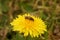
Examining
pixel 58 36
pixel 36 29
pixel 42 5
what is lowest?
pixel 58 36

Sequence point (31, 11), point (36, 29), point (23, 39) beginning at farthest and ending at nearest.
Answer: point (31, 11)
point (23, 39)
point (36, 29)

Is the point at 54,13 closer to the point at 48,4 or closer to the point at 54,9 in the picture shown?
the point at 54,9

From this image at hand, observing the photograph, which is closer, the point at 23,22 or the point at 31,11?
the point at 23,22

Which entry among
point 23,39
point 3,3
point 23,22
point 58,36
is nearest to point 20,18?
point 23,22

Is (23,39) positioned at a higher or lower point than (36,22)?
lower

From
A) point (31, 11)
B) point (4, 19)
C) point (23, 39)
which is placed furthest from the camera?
point (31, 11)

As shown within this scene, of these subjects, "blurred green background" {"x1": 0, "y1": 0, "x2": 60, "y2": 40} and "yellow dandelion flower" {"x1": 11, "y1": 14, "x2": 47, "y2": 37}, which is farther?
"blurred green background" {"x1": 0, "y1": 0, "x2": 60, "y2": 40}

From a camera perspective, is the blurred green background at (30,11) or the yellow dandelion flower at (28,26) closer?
the yellow dandelion flower at (28,26)

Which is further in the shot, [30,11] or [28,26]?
[30,11]
